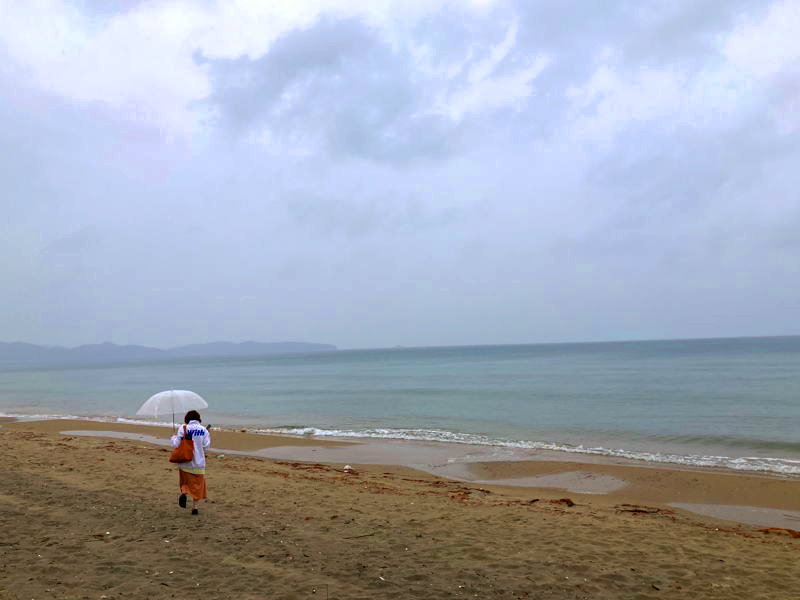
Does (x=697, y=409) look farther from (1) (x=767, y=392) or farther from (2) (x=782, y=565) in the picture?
(2) (x=782, y=565)

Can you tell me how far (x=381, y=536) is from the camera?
7.26m

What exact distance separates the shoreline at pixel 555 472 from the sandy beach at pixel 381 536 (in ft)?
0.31

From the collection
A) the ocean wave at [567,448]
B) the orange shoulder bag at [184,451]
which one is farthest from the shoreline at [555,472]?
the orange shoulder bag at [184,451]

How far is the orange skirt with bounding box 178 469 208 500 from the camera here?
8328 millimetres

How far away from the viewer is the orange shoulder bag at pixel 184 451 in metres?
8.15

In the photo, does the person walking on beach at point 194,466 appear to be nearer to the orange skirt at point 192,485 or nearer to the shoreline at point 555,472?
the orange skirt at point 192,485

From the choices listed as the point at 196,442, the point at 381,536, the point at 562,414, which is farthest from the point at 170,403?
the point at 562,414

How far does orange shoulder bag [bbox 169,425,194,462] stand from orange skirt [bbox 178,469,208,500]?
1.00 ft

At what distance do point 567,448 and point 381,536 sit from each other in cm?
1236

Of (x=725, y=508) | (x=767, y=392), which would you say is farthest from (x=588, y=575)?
(x=767, y=392)

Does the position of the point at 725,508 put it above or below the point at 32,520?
below

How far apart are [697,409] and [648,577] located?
78.2 feet

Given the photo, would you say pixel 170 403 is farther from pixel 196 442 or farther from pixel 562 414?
pixel 562 414

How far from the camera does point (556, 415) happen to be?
26.3 meters
